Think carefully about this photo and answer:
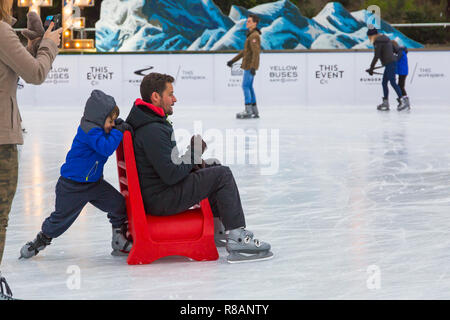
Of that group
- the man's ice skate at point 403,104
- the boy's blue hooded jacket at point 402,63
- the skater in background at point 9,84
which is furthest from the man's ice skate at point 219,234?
the boy's blue hooded jacket at point 402,63

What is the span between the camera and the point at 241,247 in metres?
3.30

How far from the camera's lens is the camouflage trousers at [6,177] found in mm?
2641

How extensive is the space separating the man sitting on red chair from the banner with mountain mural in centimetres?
1374

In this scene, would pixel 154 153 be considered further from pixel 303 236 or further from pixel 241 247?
pixel 303 236

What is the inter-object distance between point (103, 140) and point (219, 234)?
855mm

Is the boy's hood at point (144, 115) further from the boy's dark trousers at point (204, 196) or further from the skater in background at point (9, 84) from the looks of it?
the skater in background at point (9, 84)

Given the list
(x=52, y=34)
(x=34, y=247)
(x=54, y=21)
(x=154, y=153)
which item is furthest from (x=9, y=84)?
(x=34, y=247)

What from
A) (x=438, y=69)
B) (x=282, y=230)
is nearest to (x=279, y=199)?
(x=282, y=230)

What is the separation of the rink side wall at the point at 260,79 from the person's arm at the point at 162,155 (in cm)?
1227

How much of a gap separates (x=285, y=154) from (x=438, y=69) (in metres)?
8.63

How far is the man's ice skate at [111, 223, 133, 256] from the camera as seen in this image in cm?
344

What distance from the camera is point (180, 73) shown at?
16.0 metres

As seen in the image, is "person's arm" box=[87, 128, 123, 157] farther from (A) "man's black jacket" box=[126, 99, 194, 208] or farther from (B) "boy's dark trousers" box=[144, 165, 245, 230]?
(B) "boy's dark trousers" box=[144, 165, 245, 230]
